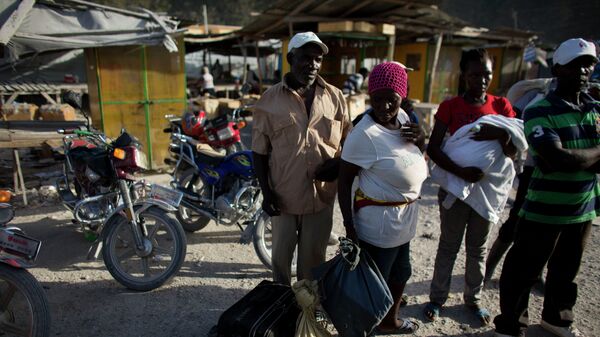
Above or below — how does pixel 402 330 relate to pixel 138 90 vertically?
below

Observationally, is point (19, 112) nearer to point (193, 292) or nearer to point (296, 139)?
point (193, 292)

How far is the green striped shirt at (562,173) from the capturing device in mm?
2135

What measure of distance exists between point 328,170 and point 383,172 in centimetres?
36

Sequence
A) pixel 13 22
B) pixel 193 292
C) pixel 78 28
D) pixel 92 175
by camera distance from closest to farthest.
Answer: pixel 193 292
pixel 92 175
pixel 13 22
pixel 78 28

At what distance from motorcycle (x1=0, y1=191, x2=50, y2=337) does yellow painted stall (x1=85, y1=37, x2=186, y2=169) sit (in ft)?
14.7

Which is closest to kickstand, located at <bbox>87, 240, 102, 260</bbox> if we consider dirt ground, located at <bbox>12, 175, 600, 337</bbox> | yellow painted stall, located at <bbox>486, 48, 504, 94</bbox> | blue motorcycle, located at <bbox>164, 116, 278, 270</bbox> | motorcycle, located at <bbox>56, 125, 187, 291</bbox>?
motorcycle, located at <bbox>56, 125, 187, 291</bbox>

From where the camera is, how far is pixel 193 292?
315 centimetres

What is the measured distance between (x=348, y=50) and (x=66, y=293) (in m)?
12.4

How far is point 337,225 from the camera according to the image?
4.60 meters

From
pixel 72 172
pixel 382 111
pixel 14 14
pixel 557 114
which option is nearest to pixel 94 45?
pixel 14 14

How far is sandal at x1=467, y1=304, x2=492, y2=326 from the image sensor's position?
2.73 meters

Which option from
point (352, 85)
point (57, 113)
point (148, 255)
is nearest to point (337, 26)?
point (352, 85)

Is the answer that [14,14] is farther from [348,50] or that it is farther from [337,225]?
[348,50]

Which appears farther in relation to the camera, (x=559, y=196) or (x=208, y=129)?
(x=208, y=129)
